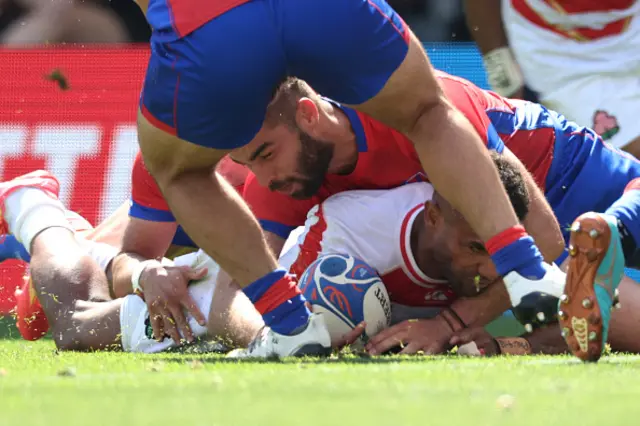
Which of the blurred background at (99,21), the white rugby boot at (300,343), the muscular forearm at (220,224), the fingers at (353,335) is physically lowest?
the blurred background at (99,21)

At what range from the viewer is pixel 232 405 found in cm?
199

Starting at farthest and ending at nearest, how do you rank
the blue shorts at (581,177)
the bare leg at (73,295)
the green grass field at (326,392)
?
the blue shorts at (581,177), the bare leg at (73,295), the green grass field at (326,392)

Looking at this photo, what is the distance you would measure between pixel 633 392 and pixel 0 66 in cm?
494

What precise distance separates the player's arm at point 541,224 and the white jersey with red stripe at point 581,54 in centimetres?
234

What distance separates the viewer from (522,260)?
2.76 meters

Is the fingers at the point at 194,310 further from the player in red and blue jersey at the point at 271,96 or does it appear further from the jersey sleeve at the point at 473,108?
the jersey sleeve at the point at 473,108

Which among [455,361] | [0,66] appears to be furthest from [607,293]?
[0,66]

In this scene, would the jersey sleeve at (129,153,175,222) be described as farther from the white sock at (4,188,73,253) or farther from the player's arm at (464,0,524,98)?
the player's arm at (464,0,524,98)

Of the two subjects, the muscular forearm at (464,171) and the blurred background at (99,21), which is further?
the blurred background at (99,21)

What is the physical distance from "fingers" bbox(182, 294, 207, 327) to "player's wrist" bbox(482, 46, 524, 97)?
8.52ft

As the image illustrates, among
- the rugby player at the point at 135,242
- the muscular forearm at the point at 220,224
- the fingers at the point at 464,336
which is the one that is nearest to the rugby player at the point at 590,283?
the fingers at the point at 464,336

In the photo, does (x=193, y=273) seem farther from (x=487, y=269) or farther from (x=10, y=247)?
(x=10, y=247)

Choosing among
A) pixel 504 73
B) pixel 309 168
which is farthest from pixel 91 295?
pixel 504 73

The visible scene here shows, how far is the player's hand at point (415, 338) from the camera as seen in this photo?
3.39m
